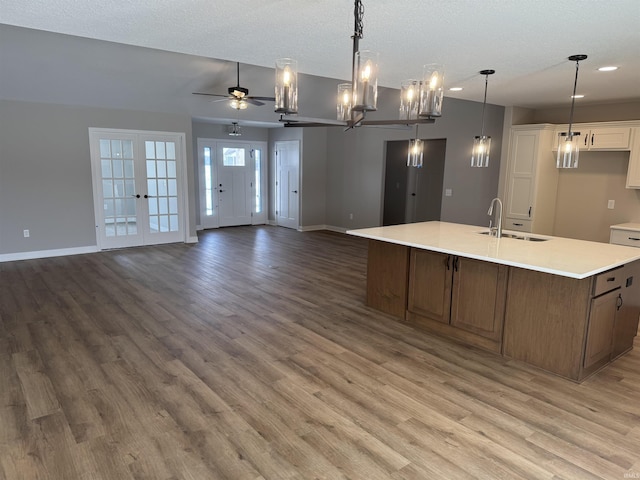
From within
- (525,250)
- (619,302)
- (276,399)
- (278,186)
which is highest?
(278,186)

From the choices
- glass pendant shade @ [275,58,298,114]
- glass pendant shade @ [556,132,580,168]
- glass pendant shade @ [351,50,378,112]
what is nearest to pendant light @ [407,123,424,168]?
glass pendant shade @ [556,132,580,168]

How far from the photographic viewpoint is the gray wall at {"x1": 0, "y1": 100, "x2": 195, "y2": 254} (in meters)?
6.20

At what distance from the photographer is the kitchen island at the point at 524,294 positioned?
2.94 meters

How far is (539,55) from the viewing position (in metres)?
3.35

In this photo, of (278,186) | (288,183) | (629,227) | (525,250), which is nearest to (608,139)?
(629,227)

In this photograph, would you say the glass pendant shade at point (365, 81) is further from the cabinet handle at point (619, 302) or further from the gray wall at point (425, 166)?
the gray wall at point (425, 166)

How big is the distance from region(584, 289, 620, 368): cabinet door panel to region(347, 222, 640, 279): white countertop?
0.29 meters

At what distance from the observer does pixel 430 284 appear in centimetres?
386

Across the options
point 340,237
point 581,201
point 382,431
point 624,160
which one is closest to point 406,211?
point 340,237

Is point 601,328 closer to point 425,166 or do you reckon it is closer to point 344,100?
point 344,100

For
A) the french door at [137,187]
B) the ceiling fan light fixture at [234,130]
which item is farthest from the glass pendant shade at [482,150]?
the ceiling fan light fixture at [234,130]

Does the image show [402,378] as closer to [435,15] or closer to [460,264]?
[460,264]

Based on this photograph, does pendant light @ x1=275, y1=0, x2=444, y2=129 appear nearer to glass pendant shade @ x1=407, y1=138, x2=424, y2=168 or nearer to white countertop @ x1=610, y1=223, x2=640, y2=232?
glass pendant shade @ x1=407, y1=138, x2=424, y2=168

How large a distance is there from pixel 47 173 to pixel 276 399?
5.99m
